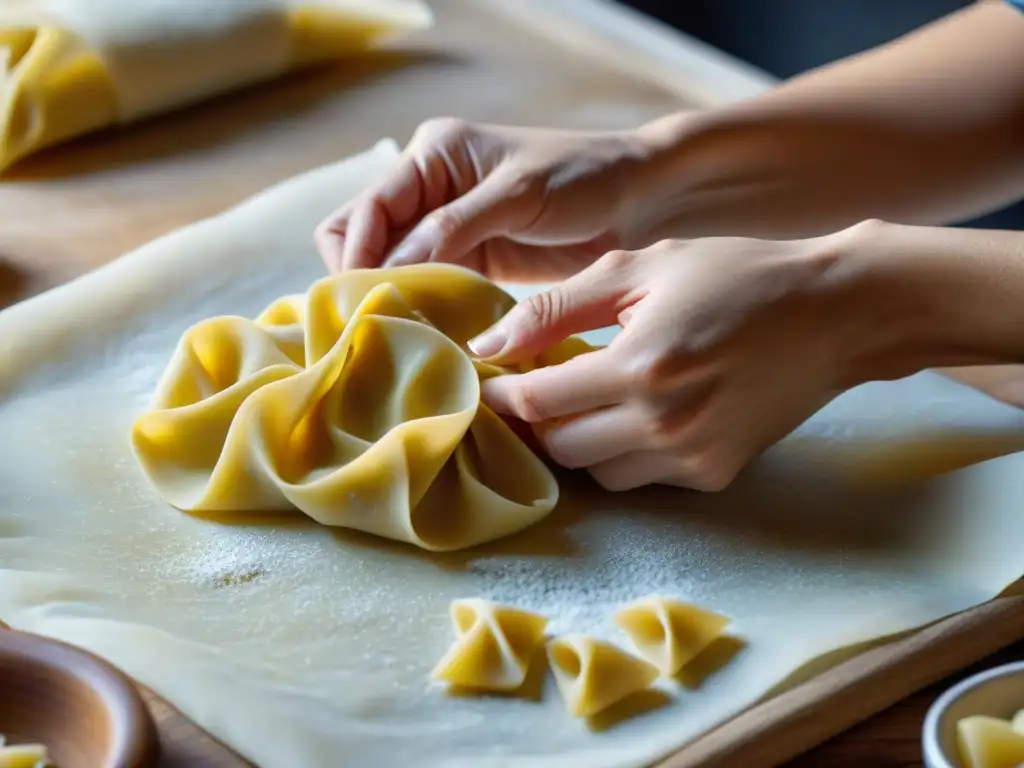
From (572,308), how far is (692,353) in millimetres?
141

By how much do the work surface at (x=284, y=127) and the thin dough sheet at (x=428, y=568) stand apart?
26cm

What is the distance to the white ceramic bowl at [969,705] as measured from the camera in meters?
0.97

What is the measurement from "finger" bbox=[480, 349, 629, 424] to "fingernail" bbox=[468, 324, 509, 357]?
0.11ft

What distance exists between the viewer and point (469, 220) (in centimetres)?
159

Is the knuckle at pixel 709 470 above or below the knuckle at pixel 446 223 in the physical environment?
below


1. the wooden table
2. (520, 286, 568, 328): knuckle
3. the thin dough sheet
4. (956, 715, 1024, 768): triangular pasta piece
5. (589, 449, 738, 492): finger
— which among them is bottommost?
the wooden table

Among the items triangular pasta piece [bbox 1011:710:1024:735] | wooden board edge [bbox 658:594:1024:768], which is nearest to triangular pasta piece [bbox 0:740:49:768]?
wooden board edge [bbox 658:594:1024:768]

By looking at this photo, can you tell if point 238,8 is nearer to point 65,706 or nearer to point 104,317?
point 104,317

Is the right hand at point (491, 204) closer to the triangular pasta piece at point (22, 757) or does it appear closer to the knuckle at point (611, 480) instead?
the knuckle at point (611, 480)

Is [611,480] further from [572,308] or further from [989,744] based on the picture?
[989,744]

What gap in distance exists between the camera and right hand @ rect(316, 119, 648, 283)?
1.60 m

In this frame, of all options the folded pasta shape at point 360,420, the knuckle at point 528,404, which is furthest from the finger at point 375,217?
the knuckle at point 528,404

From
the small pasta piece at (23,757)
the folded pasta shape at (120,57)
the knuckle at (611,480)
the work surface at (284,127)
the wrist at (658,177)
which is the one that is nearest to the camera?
the small pasta piece at (23,757)

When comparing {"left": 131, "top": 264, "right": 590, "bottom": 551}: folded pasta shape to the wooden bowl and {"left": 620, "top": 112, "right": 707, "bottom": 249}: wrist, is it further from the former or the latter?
the wooden bowl
